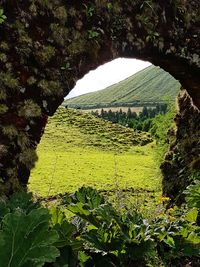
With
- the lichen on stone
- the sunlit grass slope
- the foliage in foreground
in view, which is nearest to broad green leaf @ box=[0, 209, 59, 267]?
the foliage in foreground

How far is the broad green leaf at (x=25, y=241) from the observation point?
225 cm

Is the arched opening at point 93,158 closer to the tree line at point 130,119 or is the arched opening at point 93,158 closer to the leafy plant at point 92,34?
the tree line at point 130,119

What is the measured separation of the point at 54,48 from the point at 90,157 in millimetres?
38972

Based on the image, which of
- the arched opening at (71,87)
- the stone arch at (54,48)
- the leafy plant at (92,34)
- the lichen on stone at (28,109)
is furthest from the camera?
the leafy plant at (92,34)

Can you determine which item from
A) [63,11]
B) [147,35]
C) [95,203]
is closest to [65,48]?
[63,11]

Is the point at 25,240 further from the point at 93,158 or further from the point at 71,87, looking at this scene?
Result: the point at 93,158

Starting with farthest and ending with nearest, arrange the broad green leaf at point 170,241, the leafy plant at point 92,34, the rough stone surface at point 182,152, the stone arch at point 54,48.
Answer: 1. the rough stone surface at point 182,152
2. the leafy plant at point 92,34
3. the stone arch at point 54,48
4. the broad green leaf at point 170,241

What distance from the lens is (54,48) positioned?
27.5ft

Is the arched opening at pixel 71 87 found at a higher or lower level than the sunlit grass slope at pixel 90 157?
higher

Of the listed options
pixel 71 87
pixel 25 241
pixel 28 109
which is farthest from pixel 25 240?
pixel 71 87

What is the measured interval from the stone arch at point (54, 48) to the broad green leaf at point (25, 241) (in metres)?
5.08

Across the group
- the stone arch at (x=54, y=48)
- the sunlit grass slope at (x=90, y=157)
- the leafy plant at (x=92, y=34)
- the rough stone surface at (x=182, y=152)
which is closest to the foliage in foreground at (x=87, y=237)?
the stone arch at (x=54, y=48)

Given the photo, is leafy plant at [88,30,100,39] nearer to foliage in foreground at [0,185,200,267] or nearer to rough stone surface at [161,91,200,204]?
foliage in foreground at [0,185,200,267]

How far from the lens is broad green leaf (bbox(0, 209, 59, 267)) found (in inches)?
88.7
